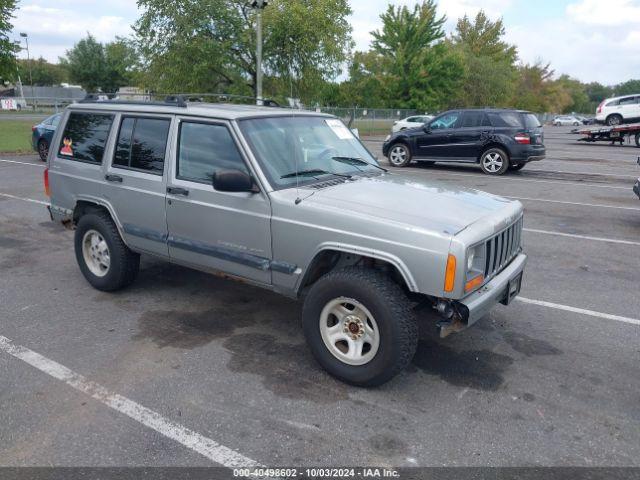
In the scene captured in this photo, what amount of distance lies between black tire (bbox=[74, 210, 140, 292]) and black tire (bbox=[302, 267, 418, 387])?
7.52ft

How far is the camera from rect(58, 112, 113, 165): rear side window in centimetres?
516

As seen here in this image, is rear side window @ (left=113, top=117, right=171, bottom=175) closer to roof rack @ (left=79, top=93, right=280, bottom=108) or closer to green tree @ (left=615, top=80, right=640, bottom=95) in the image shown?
roof rack @ (left=79, top=93, right=280, bottom=108)

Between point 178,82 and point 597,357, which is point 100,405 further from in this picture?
point 178,82

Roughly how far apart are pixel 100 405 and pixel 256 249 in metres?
1.51

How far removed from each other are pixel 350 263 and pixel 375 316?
58 cm

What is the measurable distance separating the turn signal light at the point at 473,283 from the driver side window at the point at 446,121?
1240cm

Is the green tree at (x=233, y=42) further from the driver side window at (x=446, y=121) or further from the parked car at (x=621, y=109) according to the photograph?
the parked car at (x=621, y=109)

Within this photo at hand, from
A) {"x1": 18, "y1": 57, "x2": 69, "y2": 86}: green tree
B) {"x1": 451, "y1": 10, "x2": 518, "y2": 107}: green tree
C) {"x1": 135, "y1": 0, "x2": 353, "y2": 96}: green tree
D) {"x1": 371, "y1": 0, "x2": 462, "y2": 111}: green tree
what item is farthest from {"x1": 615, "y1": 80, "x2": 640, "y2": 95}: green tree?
{"x1": 135, "y1": 0, "x2": 353, "y2": 96}: green tree

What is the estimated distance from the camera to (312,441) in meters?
3.09

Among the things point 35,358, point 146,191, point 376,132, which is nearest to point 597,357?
point 146,191

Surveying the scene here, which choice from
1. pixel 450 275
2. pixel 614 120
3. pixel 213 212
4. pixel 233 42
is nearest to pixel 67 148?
pixel 213 212

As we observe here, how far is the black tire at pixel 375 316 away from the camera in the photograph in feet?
11.1

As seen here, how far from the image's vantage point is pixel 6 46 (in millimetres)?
18312

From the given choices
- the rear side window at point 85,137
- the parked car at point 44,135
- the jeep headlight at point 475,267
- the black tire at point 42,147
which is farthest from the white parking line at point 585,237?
the black tire at point 42,147
